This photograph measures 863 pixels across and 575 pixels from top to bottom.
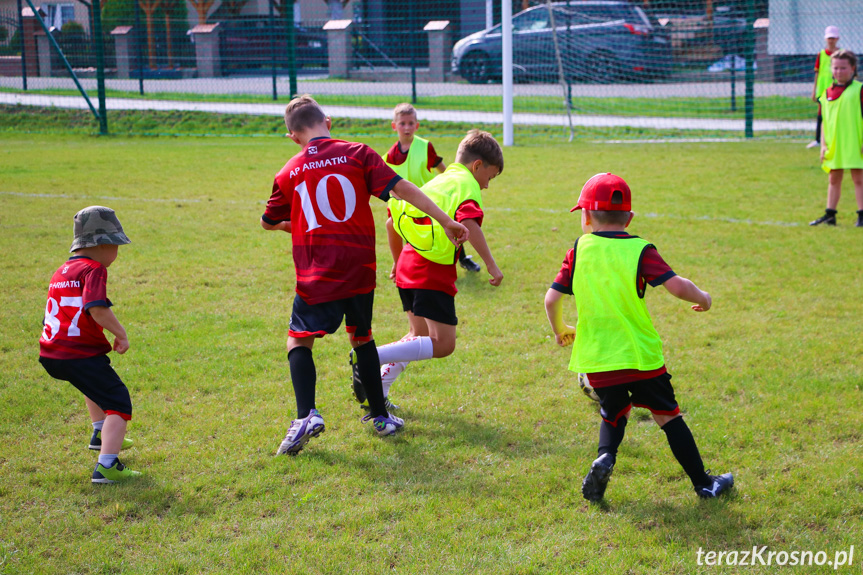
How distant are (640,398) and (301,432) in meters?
1.59

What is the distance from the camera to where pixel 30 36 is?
63.8 ft

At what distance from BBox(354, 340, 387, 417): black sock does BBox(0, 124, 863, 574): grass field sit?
0.22 m

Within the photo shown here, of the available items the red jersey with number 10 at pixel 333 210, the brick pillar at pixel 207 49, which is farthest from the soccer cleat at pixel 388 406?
the brick pillar at pixel 207 49

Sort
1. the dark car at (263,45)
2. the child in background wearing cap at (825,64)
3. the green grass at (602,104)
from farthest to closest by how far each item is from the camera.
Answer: the dark car at (263,45)
the green grass at (602,104)
the child in background wearing cap at (825,64)

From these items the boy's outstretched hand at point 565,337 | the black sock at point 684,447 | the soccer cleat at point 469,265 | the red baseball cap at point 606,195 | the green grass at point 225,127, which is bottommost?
the black sock at point 684,447

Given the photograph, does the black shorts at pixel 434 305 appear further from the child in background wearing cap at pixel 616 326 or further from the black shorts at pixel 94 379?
the black shorts at pixel 94 379

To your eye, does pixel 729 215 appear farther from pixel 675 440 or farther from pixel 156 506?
pixel 156 506

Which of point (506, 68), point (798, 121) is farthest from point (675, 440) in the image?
point (798, 121)

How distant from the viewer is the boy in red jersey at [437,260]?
13.6ft

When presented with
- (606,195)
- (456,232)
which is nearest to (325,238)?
(456,232)

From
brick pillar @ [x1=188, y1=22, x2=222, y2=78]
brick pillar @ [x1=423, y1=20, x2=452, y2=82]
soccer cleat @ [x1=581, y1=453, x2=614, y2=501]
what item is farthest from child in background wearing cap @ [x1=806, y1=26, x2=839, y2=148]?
brick pillar @ [x1=188, y1=22, x2=222, y2=78]

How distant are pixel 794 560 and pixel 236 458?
249cm

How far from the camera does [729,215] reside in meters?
8.84

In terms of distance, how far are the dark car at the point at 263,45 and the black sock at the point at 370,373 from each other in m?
16.1
